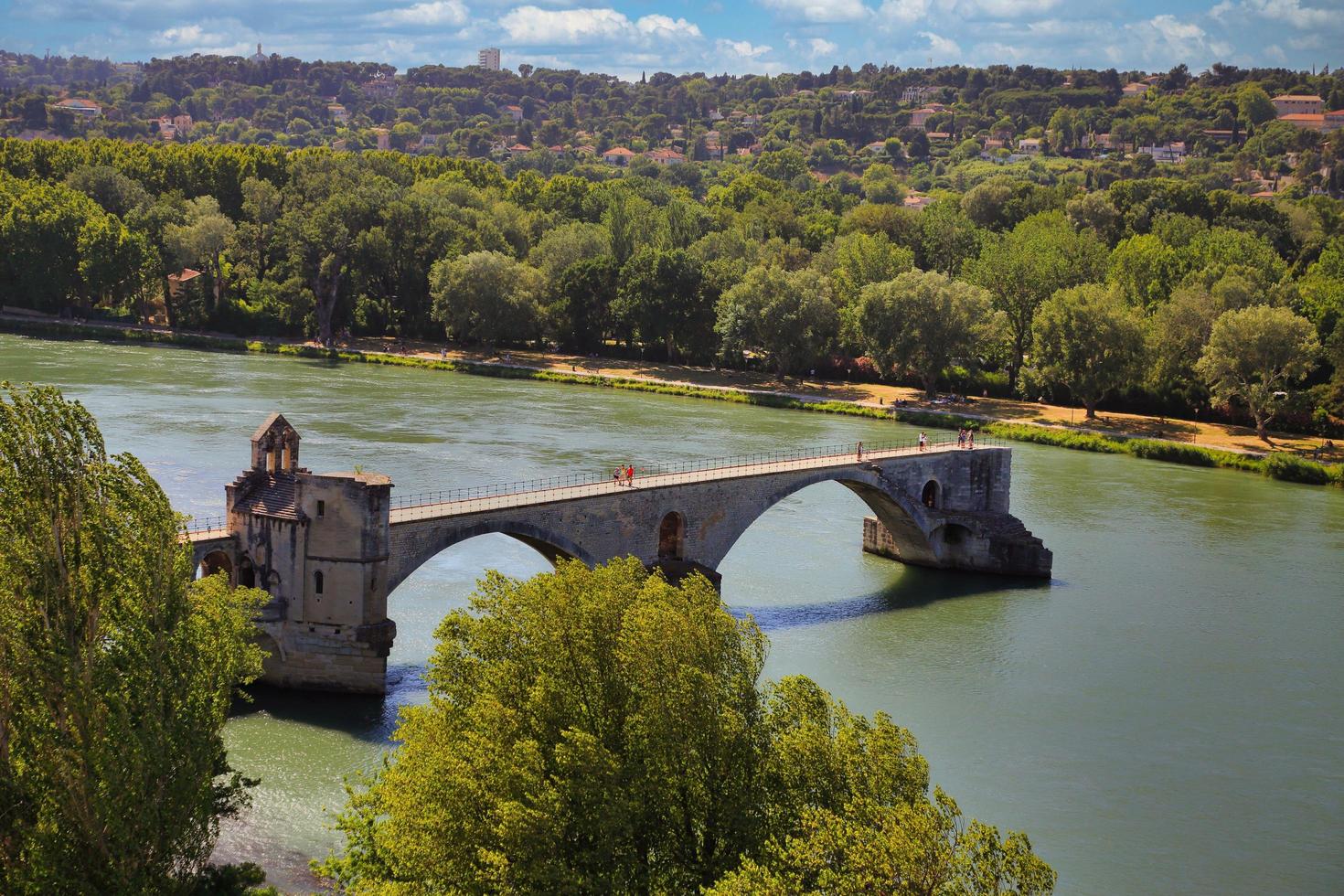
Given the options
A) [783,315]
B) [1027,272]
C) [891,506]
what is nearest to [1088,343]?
[1027,272]

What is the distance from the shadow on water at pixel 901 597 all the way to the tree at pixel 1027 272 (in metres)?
34.2

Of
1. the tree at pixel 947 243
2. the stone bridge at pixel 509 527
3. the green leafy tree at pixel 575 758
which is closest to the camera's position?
the green leafy tree at pixel 575 758

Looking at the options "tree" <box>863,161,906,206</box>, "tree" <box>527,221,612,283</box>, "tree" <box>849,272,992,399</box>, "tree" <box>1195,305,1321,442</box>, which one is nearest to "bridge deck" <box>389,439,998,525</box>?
"tree" <box>1195,305,1321,442</box>

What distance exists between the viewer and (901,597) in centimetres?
4403

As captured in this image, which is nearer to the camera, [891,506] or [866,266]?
[891,506]

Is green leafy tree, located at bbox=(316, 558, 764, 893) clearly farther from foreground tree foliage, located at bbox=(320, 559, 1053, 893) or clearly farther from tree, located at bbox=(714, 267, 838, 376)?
tree, located at bbox=(714, 267, 838, 376)

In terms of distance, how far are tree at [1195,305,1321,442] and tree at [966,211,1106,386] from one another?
1250cm

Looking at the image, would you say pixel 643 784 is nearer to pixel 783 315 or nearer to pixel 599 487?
pixel 599 487

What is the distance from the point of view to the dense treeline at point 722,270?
7325 centimetres

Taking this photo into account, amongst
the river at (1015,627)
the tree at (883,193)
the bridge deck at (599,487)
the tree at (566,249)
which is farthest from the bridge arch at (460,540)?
the tree at (883,193)

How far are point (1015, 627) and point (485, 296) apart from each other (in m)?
52.9

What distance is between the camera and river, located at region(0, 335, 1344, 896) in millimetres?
27516

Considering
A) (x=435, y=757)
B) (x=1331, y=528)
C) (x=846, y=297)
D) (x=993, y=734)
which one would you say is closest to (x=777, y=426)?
(x=846, y=297)

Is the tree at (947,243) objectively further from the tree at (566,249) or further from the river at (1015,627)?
the river at (1015,627)
